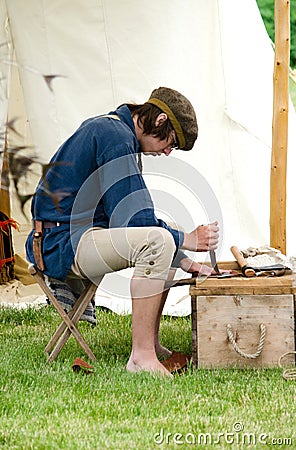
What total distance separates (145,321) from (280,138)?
184cm

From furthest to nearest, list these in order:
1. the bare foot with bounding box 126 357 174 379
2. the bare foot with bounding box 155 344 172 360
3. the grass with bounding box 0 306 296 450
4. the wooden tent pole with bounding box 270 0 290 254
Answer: the wooden tent pole with bounding box 270 0 290 254 → the bare foot with bounding box 155 344 172 360 → the bare foot with bounding box 126 357 174 379 → the grass with bounding box 0 306 296 450

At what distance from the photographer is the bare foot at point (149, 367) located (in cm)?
335

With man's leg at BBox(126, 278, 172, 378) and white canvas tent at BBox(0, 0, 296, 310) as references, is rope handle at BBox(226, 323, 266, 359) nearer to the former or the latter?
man's leg at BBox(126, 278, 172, 378)

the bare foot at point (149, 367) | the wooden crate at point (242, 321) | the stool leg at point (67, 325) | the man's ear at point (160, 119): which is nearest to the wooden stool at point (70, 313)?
the stool leg at point (67, 325)

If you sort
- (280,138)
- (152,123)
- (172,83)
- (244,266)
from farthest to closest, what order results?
(172,83) < (280,138) < (244,266) < (152,123)

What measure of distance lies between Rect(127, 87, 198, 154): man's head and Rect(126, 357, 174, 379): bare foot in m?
0.86

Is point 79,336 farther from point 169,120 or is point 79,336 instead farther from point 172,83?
point 172,83

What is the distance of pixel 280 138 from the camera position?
482cm

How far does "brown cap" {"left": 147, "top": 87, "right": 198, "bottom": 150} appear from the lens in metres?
3.46

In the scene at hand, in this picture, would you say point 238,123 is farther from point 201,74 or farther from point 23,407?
point 23,407

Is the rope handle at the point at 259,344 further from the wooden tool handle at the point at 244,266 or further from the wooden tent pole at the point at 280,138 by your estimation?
the wooden tent pole at the point at 280,138

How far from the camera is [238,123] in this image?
518cm

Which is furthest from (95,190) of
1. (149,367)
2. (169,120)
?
(149,367)

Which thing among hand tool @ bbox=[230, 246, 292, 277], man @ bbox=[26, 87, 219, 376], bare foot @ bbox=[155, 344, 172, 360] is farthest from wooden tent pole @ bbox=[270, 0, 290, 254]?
man @ bbox=[26, 87, 219, 376]
